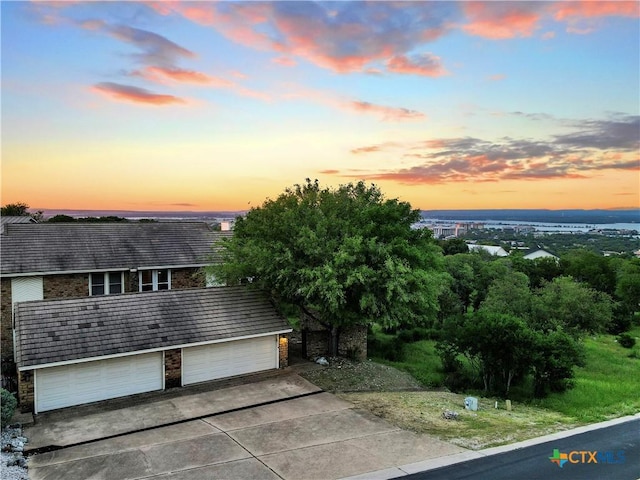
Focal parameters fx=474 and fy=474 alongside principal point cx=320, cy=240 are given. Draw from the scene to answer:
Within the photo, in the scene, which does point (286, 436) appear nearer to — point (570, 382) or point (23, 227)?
point (570, 382)

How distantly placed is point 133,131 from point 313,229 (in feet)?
43.7

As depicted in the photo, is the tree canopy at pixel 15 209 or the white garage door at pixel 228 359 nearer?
the white garage door at pixel 228 359

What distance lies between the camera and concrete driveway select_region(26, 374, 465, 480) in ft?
38.0

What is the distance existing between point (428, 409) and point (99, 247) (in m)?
19.4

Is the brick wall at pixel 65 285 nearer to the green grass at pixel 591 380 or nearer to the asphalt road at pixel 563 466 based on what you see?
the green grass at pixel 591 380

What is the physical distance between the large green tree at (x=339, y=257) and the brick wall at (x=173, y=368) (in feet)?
16.1

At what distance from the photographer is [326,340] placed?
22.7 metres

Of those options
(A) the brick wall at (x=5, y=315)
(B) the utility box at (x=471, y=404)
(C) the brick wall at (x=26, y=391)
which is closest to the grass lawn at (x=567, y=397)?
(B) the utility box at (x=471, y=404)

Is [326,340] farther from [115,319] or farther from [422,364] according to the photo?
[115,319]

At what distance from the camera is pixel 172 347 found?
17.3 metres

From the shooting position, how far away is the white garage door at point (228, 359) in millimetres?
18219

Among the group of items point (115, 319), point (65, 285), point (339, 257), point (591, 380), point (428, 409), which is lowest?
point (591, 380)

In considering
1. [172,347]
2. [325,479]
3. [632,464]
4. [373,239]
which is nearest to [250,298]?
[172,347]

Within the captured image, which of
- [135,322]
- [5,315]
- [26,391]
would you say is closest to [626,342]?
[135,322]
